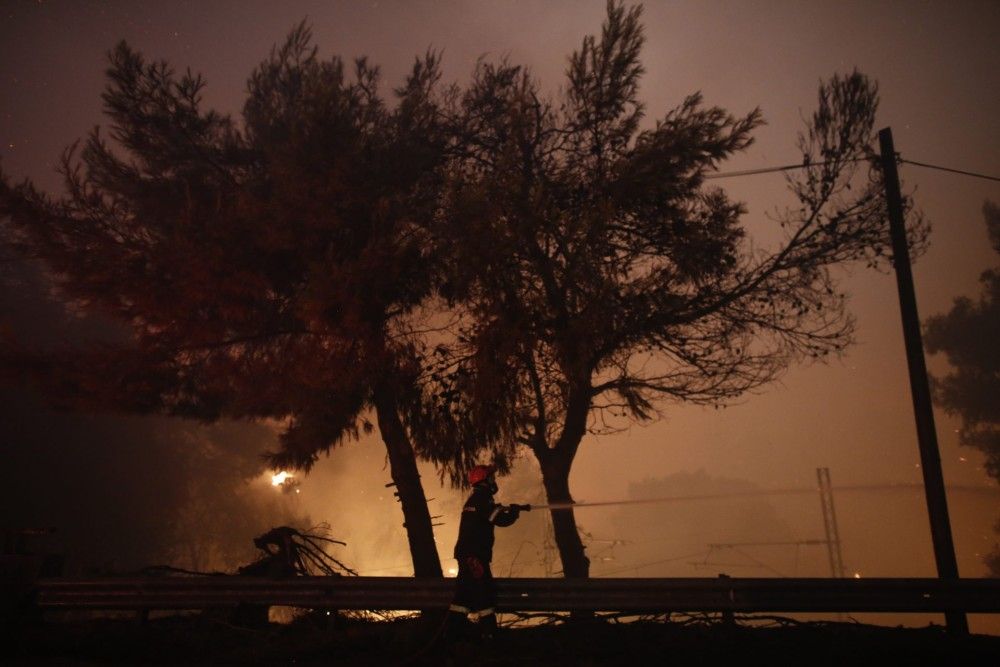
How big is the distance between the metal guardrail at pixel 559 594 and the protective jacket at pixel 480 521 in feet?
1.29

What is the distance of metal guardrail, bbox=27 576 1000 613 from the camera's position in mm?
5441

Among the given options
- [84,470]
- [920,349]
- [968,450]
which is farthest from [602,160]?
[968,450]

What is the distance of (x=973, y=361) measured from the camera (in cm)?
3362

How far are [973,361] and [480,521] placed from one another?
119ft

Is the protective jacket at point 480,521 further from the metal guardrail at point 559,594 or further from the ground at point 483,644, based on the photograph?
the ground at point 483,644

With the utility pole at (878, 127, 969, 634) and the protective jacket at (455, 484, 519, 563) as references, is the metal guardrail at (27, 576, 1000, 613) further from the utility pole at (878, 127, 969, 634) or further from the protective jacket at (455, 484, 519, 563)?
the utility pole at (878, 127, 969, 634)

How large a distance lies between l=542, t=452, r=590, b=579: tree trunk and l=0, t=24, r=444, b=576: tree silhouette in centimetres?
190

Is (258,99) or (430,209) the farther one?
(258,99)

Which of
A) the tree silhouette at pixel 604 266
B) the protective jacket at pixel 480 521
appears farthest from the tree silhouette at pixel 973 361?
the protective jacket at pixel 480 521

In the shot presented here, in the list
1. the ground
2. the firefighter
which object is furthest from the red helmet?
the ground

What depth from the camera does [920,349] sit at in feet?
24.8

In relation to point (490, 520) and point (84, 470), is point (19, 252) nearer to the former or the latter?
point (490, 520)

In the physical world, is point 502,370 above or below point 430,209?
below

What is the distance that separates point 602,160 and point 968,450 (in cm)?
3537
